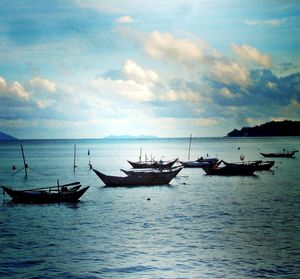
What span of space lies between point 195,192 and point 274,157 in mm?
87082

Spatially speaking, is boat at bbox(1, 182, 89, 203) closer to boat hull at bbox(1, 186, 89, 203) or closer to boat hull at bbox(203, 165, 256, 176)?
boat hull at bbox(1, 186, 89, 203)

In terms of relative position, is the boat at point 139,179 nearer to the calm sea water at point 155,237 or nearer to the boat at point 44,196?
the calm sea water at point 155,237

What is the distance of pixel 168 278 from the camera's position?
2316 cm

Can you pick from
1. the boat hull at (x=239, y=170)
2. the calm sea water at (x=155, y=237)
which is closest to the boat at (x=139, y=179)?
the calm sea water at (x=155, y=237)

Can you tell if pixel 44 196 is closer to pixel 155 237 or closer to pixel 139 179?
pixel 155 237

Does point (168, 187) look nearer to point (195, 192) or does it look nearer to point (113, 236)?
point (195, 192)

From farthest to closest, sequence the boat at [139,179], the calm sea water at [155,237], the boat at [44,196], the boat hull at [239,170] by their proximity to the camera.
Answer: the boat hull at [239,170], the boat at [139,179], the boat at [44,196], the calm sea water at [155,237]

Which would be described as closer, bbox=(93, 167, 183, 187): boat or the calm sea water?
the calm sea water

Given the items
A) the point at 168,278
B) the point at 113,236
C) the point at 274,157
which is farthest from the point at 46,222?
the point at 274,157

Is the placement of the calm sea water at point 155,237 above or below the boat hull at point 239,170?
below

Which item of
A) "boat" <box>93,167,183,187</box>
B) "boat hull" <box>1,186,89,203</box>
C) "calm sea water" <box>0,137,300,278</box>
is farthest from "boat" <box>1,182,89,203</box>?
"boat" <box>93,167,183,187</box>

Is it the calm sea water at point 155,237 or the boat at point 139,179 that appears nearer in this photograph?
the calm sea water at point 155,237

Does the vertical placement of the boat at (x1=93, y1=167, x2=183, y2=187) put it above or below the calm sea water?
above

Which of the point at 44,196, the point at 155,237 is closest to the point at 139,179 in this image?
the point at 44,196
